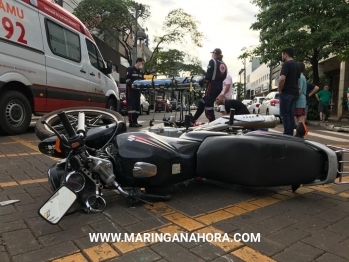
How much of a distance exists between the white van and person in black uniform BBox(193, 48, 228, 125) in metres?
3.15

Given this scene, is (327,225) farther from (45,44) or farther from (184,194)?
(45,44)

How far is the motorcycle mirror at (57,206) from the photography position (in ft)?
7.04

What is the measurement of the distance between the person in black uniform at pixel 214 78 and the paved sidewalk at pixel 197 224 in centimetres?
364

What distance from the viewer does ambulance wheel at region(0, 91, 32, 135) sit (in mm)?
6242

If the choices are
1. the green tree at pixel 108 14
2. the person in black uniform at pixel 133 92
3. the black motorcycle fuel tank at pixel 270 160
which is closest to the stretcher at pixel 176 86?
the person in black uniform at pixel 133 92

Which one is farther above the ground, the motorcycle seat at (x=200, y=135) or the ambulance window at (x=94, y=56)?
the ambulance window at (x=94, y=56)

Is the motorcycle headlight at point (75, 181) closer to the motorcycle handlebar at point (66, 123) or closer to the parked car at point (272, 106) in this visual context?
the motorcycle handlebar at point (66, 123)

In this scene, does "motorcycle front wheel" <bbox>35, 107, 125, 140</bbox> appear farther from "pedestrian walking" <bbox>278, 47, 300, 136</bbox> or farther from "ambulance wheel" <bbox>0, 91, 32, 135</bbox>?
"pedestrian walking" <bbox>278, 47, 300, 136</bbox>

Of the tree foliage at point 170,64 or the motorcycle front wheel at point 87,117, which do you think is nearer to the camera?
the motorcycle front wheel at point 87,117

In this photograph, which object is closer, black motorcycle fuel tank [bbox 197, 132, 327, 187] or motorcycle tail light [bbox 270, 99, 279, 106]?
black motorcycle fuel tank [bbox 197, 132, 327, 187]

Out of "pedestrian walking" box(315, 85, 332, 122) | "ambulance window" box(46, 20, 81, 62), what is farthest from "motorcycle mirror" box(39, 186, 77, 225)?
"pedestrian walking" box(315, 85, 332, 122)

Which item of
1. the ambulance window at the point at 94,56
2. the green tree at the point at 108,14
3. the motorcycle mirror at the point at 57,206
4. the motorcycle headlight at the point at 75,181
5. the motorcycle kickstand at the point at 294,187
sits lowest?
the motorcycle kickstand at the point at 294,187

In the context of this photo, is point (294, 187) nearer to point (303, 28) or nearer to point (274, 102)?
point (274, 102)

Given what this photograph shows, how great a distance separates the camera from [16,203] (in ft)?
9.21
